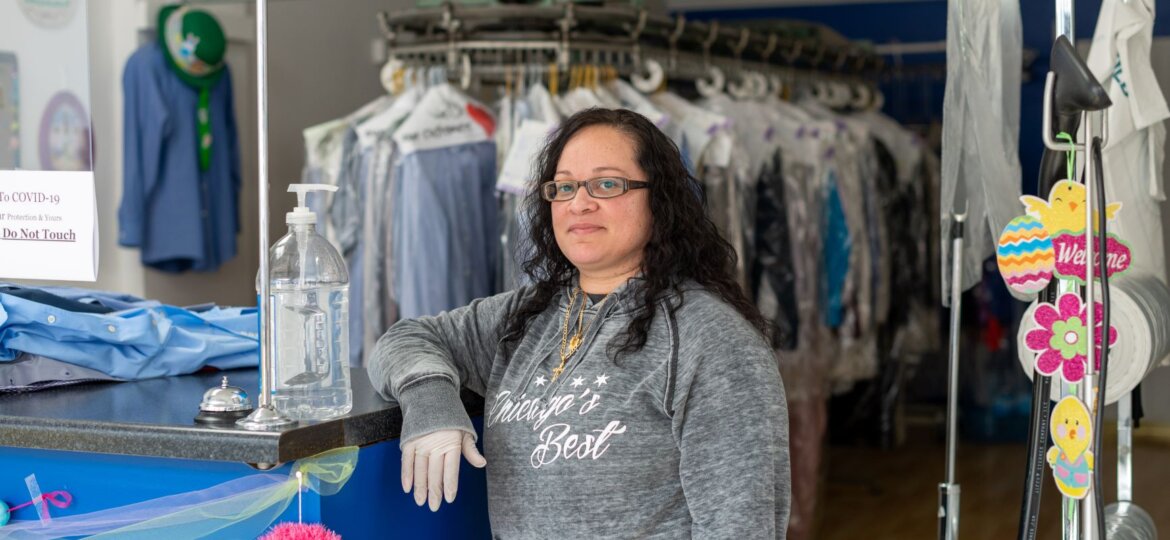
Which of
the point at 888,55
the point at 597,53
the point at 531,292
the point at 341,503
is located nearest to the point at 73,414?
the point at 341,503

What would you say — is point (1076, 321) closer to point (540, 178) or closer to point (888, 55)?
point (540, 178)

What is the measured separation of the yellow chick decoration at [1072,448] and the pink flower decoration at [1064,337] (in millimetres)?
57

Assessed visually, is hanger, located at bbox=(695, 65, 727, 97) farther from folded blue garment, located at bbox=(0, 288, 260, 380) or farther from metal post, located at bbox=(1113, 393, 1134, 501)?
folded blue garment, located at bbox=(0, 288, 260, 380)

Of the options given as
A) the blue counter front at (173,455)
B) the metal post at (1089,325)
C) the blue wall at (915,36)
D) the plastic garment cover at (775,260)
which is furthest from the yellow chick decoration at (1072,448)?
the blue wall at (915,36)

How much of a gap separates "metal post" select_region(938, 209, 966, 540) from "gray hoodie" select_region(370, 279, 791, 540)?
3.18 feet

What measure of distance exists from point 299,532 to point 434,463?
0.20 metres

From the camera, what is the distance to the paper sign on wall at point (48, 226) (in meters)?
2.22

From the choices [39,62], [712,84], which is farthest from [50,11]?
[712,84]

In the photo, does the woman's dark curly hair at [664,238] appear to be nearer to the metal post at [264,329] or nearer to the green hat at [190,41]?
the metal post at [264,329]

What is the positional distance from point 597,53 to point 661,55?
43cm

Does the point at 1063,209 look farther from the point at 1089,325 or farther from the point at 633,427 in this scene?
the point at 633,427

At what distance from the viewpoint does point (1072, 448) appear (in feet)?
7.11

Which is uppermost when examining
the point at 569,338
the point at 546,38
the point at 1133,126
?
the point at 546,38

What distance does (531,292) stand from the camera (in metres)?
2.27
